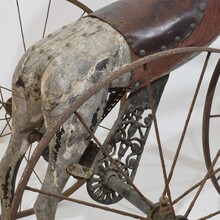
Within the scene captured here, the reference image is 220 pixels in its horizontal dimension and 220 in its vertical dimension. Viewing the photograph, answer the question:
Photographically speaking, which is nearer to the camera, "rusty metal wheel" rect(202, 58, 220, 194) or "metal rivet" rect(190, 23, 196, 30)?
"metal rivet" rect(190, 23, 196, 30)

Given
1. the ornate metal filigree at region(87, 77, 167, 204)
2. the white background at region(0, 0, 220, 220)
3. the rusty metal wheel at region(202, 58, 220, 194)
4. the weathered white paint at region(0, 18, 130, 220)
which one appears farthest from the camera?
the white background at region(0, 0, 220, 220)

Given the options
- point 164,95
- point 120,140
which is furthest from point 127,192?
point 164,95

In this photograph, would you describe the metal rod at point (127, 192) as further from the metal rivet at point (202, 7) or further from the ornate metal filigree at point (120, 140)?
the metal rivet at point (202, 7)

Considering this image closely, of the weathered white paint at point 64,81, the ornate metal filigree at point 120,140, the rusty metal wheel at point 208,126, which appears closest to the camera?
the weathered white paint at point 64,81

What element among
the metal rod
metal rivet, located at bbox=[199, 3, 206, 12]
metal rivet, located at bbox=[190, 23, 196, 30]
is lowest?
the metal rod

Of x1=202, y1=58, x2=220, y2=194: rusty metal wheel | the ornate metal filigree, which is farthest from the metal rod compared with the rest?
x1=202, y1=58, x2=220, y2=194: rusty metal wheel

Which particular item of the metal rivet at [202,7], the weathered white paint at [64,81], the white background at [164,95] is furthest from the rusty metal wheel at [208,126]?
the weathered white paint at [64,81]

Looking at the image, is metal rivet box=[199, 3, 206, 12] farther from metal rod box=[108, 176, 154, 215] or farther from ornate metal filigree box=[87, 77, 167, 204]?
metal rod box=[108, 176, 154, 215]

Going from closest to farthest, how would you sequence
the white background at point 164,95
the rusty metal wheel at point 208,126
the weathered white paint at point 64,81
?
the weathered white paint at point 64,81 → the rusty metal wheel at point 208,126 → the white background at point 164,95

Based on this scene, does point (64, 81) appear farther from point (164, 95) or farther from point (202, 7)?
point (164, 95)

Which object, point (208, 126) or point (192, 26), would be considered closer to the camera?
point (192, 26)

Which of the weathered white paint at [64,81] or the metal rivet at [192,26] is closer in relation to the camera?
the weathered white paint at [64,81]

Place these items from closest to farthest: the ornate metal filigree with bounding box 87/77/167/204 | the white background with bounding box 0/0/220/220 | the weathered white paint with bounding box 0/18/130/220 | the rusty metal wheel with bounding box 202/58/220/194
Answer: the weathered white paint with bounding box 0/18/130/220 < the ornate metal filigree with bounding box 87/77/167/204 < the rusty metal wheel with bounding box 202/58/220/194 < the white background with bounding box 0/0/220/220

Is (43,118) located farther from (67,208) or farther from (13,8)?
(13,8)
